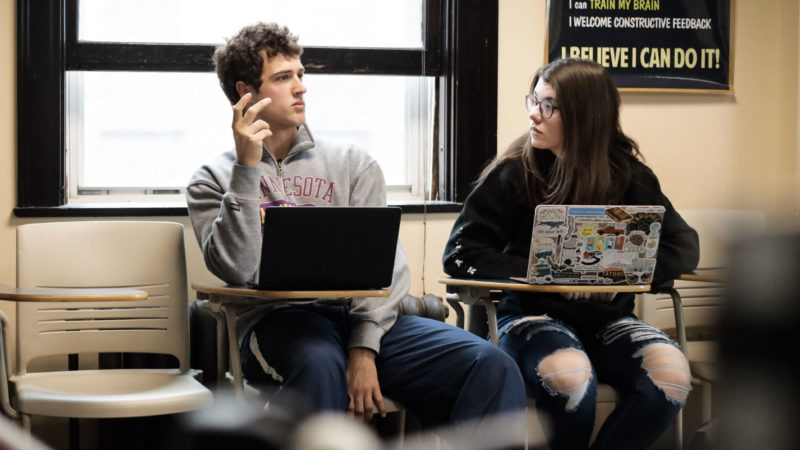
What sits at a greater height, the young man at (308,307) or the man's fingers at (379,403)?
the young man at (308,307)

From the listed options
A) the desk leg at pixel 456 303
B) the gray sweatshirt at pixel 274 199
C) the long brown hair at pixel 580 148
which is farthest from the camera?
the desk leg at pixel 456 303

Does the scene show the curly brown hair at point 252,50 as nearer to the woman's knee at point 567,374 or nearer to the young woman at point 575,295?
the young woman at point 575,295

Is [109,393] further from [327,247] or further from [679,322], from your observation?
[679,322]

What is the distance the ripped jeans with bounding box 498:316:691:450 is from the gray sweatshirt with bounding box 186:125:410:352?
1.38 ft

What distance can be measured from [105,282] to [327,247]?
3.19 ft

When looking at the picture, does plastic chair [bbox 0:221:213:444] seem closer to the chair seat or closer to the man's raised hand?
the chair seat

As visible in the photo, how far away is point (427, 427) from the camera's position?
2410 millimetres

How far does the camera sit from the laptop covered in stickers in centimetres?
234

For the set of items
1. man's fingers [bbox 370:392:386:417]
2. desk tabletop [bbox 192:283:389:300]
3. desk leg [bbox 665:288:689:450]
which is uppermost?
desk tabletop [bbox 192:283:389:300]

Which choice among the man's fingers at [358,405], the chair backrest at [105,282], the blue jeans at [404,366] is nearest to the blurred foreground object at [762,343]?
the blue jeans at [404,366]

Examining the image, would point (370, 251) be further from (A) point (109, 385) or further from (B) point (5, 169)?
A: (B) point (5, 169)

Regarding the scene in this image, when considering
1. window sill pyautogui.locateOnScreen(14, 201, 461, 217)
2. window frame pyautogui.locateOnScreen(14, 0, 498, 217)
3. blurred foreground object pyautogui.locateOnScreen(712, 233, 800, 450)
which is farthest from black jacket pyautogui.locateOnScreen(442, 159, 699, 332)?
blurred foreground object pyautogui.locateOnScreen(712, 233, 800, 450)

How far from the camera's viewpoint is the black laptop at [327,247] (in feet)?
7.07

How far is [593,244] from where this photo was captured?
2.37 metres
